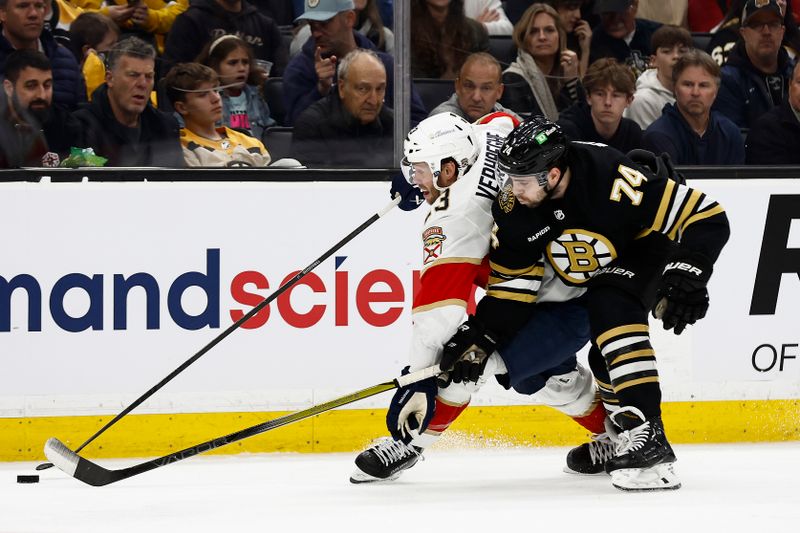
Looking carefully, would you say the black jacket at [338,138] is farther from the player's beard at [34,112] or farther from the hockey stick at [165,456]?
the hockey stick at [165,456]

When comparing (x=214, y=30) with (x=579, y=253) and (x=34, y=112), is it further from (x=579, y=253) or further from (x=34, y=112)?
(x=579, y=253)

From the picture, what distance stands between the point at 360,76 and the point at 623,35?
38.1 inches

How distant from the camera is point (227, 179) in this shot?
14.4ft

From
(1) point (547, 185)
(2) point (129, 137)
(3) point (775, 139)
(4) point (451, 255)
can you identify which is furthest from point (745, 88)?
(2) point (129, 137)

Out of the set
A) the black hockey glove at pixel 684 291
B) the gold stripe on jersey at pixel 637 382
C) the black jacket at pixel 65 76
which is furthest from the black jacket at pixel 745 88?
the black jacket at pixel 65 76

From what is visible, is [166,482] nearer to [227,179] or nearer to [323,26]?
[227,179]

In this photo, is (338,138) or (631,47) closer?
(338,138)

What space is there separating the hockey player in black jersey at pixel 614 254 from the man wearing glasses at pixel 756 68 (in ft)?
4.17

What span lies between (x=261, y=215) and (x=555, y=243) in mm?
1224

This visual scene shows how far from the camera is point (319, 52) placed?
14.6 feet

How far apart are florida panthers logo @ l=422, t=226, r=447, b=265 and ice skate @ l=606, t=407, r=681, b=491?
2.16 feet

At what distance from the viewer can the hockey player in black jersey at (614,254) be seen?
136 inches

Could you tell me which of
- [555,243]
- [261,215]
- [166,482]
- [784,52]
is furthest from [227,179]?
[784,52]

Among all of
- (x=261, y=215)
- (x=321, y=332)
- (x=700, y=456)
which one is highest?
(x=261, y=215)
